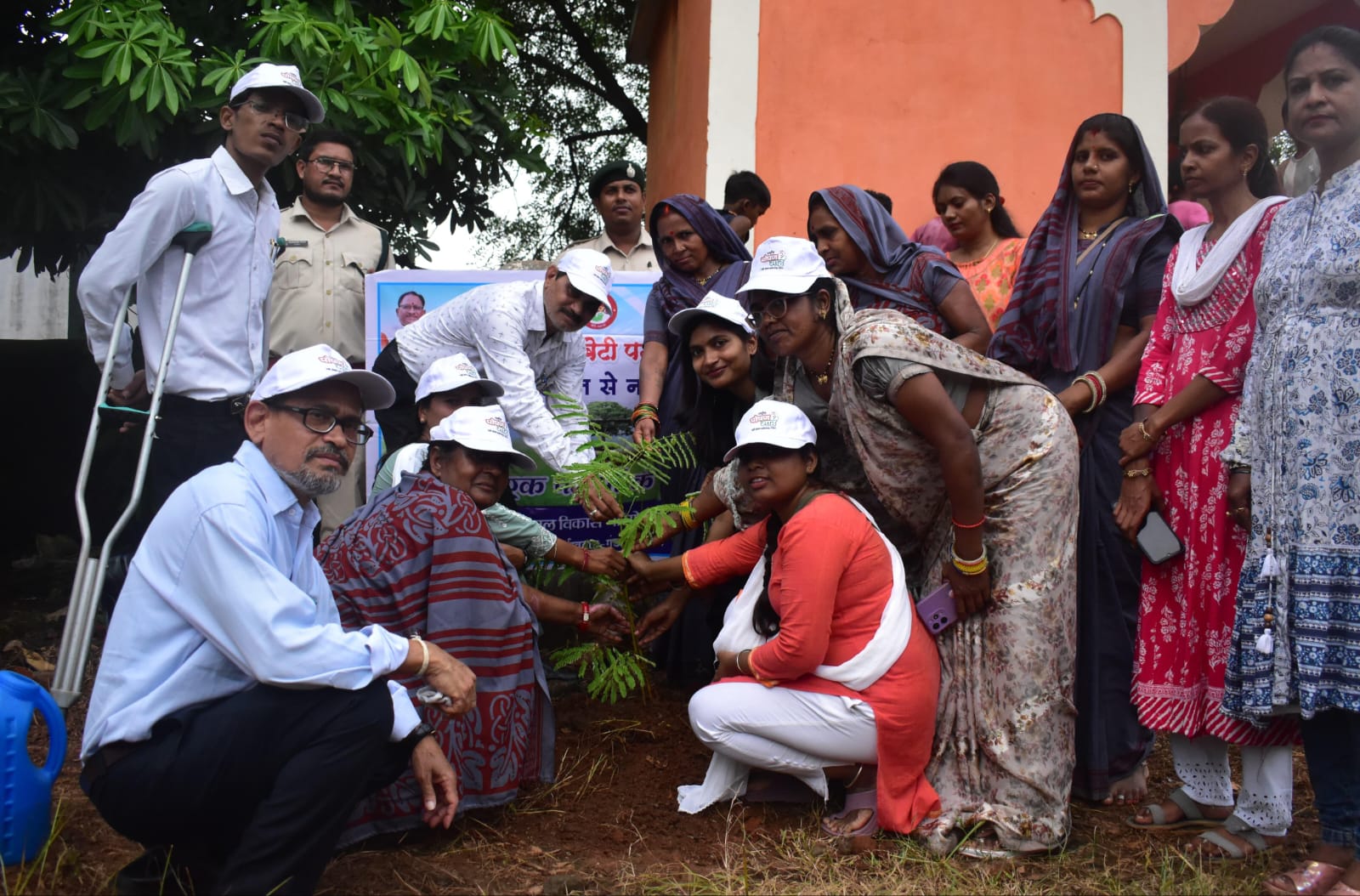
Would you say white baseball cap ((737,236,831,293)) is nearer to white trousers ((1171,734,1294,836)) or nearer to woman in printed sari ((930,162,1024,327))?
woman in printed sari ((930,162,1024,327))

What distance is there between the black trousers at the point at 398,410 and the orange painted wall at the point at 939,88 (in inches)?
141

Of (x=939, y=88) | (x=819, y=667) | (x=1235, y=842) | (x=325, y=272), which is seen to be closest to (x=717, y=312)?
(x=819, y=667)

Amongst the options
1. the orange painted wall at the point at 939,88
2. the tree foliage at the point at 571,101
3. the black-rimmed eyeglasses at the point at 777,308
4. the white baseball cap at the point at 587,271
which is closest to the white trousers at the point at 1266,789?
the black-rimmed eyeglasses at the point at 777,308

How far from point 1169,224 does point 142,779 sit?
3.42 m

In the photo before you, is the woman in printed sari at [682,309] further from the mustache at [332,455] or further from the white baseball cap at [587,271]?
the mustache at [332,455]

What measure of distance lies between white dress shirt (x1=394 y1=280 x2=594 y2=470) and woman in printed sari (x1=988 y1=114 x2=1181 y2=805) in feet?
5.96

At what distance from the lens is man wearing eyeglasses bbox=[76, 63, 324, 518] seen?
3969mm

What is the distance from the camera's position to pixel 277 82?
4.05m

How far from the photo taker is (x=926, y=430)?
325cm

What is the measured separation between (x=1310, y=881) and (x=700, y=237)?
3.12 metres

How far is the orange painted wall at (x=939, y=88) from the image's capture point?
7.70 meters

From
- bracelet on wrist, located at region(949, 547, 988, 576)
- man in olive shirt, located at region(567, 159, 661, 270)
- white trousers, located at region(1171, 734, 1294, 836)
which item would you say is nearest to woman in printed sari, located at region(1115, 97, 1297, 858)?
white trousers, located at region(1171, 734, 1294, 836)

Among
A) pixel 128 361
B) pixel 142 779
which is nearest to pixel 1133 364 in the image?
pixel 142 779

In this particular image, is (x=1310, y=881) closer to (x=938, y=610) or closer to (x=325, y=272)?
(x=938, y=610)
